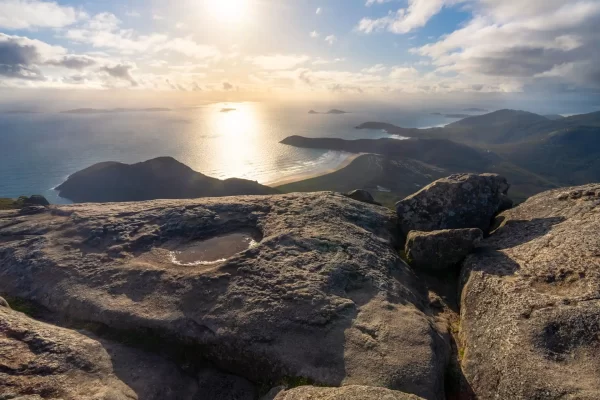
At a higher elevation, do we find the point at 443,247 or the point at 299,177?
the point at 443,247

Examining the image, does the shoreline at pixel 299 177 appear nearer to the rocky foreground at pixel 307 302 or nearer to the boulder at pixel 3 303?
the rocky foreground at pixel 307 302

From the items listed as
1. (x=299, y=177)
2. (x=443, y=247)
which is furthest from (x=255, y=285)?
(x=299, y=177)

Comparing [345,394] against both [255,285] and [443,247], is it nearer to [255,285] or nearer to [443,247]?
[255,285]

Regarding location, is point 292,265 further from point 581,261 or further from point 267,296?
point 581,261

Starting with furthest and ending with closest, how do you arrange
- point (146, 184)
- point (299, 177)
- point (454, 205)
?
1. point (299, 177)
2. point (146, 184)
3. point (454, 205)

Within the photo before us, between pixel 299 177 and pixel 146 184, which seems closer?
pixel 146 184
